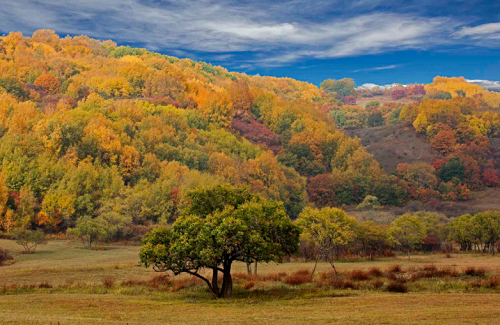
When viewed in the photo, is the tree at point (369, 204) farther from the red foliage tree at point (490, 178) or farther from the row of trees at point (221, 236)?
the row of trees at point (221, 236)

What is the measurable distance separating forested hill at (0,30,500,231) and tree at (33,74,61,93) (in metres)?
0.36

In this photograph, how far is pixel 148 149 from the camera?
130 m

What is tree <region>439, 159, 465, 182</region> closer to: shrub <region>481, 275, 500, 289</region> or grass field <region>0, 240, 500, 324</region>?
grass field <region>0, 240, 500, 324</region>

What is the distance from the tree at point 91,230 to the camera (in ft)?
251

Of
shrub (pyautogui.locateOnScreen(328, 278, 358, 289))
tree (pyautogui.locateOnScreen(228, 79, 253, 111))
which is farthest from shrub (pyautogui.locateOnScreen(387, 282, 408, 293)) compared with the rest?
tree (pyautogui.locateOnScreen(228, 79, 253, 111))

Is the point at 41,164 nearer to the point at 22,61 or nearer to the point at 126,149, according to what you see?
the point at 126,149

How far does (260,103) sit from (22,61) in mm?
91589

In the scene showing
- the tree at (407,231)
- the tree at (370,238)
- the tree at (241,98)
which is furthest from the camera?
the tree at (241,98)

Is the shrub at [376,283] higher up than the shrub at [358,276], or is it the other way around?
the shrub at [376,283]

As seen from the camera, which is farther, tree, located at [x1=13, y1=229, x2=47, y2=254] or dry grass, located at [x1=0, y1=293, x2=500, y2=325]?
tree, located at [x1=13, y1=229, x2=47, y2=254]

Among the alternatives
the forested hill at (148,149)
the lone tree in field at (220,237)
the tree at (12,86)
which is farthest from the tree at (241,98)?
the lone tree in field at (220,237)

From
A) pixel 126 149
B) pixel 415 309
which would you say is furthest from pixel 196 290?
pixel 126 149

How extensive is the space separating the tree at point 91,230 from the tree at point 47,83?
10375 centimetres

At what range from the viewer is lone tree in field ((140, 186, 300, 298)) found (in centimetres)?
2983
